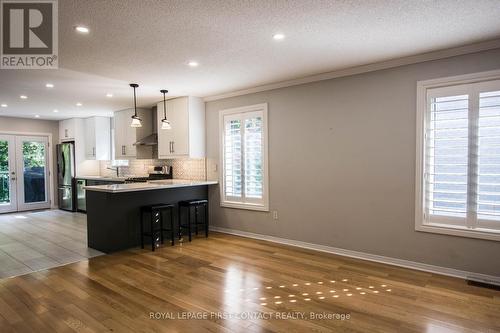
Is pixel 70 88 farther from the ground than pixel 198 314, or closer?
farther from the ground

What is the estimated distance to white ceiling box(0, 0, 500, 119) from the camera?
247cm

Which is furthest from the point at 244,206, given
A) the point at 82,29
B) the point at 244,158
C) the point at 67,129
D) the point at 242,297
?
the point at 67,129

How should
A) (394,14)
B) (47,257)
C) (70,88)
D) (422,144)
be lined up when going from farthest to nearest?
(70,88) < (47,257) < (422,144) < (394,14)

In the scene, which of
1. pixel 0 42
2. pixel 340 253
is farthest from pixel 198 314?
pixel 0 42

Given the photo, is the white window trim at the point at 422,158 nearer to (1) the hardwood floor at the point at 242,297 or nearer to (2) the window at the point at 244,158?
(1) the hardwood floor at the point at 242,297

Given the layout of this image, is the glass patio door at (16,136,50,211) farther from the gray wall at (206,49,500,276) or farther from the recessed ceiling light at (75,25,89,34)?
the recessed ceiling light at (75,25,89,34)

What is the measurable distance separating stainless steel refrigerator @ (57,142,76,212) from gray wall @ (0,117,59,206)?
0.84 ft

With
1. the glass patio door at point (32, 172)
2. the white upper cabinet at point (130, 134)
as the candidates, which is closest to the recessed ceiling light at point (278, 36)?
the white upper cabinet at point (130, 134)

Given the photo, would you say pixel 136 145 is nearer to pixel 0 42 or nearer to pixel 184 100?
pixel 184 100

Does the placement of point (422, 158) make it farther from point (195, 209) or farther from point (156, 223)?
point (156, 223)

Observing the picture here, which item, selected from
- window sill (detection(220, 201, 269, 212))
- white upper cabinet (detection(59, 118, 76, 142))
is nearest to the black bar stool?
window sill (detection(220, 201, 269, 212))

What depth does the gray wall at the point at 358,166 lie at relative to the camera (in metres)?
3.57

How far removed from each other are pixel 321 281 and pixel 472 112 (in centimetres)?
252

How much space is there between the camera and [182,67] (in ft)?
13.1
